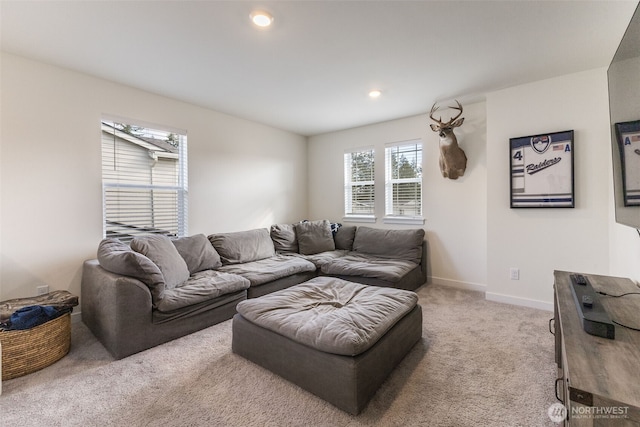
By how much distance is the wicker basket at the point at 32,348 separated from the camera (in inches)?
74.2

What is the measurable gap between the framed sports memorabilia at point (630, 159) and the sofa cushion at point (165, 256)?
10.4ft

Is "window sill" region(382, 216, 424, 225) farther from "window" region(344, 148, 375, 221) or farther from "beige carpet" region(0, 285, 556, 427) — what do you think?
"beige carpet" region(0, 285, 556, 427)

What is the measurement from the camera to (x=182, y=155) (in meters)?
3.66

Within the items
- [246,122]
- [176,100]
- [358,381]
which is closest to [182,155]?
[176,100]

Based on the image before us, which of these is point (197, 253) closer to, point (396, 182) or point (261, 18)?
point (261, 18)

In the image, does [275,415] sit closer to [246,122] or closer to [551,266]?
[551,266]

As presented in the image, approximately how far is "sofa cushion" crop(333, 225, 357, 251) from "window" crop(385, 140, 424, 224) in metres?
0.58

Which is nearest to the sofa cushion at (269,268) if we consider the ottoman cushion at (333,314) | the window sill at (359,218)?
the ottoman cushion at (333,314)

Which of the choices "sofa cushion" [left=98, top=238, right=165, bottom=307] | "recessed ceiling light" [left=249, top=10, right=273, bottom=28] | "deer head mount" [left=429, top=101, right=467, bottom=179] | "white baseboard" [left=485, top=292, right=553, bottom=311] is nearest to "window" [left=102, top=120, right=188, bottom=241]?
"sofa cushion" [left=98, top=238, right=165, bottom=307]

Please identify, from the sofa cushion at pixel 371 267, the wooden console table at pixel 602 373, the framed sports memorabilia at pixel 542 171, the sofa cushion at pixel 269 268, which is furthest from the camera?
the sofa cushion at pixel 371 267

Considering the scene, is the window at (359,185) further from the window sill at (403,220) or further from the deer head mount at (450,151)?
the deer head mount at (450,151)

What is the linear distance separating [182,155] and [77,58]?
1354mm

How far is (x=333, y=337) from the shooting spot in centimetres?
163

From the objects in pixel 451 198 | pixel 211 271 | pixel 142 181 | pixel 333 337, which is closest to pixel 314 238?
pixel 211 271
